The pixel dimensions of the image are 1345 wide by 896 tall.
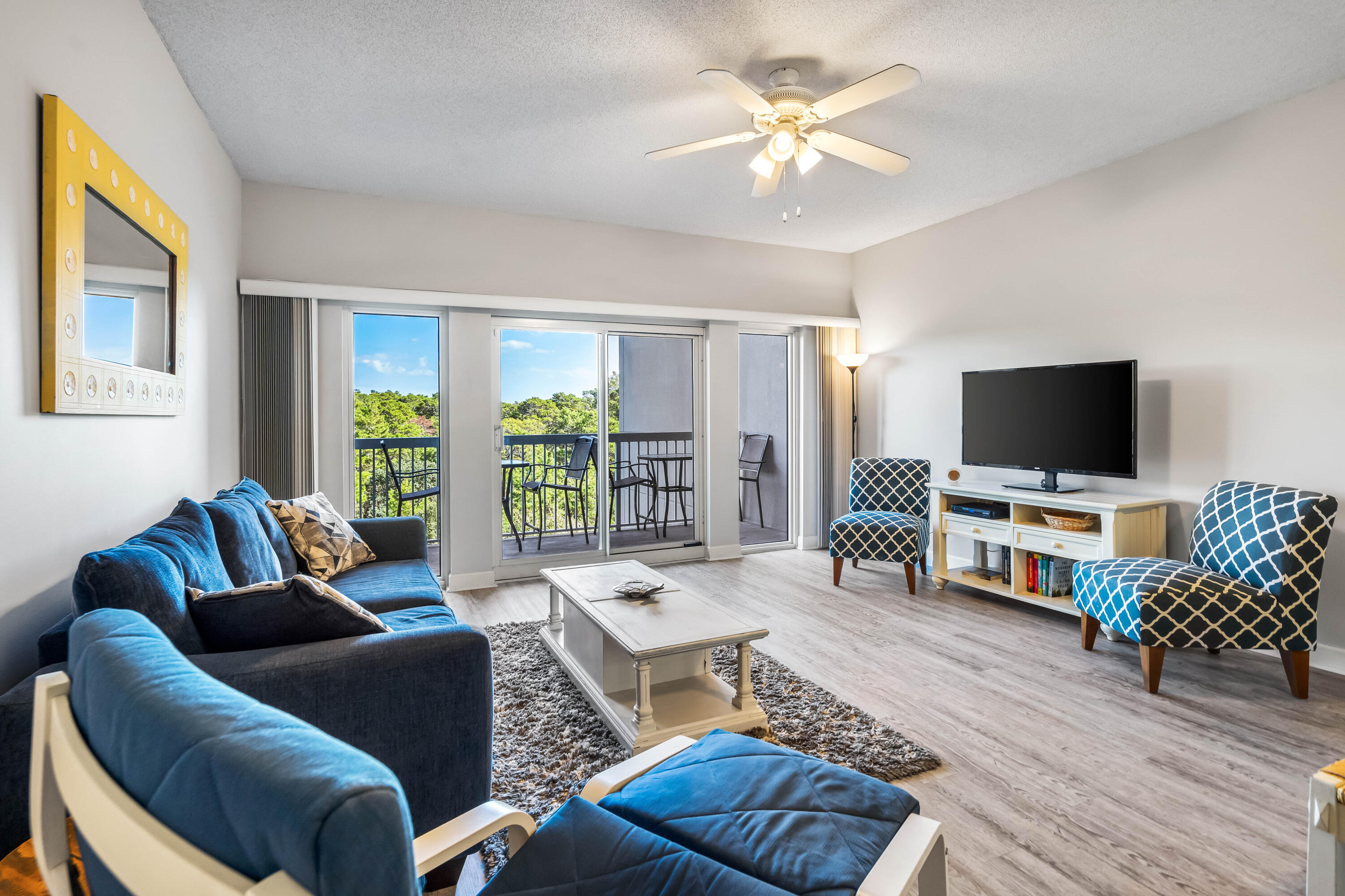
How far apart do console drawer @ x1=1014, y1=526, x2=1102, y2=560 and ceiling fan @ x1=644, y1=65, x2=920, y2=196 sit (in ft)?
7.16

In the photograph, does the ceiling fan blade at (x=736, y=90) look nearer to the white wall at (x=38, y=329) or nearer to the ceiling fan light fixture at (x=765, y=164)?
the ceiling fan light fixture at (x=765, y=164)

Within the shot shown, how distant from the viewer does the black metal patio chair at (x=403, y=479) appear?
460 cm

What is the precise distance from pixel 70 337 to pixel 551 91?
2085 millimetres

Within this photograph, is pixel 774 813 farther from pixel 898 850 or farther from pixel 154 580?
pixel 154 580

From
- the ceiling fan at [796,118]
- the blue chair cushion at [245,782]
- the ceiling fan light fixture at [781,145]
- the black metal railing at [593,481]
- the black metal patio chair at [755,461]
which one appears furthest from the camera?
the black metal patio chair at [755,461]

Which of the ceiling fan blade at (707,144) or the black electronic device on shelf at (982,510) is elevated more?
the ceiling fan blade at (707,144)

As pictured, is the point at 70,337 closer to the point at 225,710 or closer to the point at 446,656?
the point at 446,656

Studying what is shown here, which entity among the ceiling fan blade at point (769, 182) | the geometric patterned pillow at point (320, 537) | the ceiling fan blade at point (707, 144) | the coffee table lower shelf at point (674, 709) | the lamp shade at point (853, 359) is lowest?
the coffee table lower shelf at point (674, 709)

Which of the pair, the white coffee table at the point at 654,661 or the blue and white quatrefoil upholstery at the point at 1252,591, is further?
the blue and white quatrefoil upholstery at the point at 1252,591

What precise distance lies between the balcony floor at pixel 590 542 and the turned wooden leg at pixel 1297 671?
3609 mm

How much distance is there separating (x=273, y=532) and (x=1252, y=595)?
13.2 ft

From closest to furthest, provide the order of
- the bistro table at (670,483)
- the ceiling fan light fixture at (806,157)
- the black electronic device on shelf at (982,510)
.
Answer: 1. the ceiling fan light fixture at (806,157)
2. the black electronic device on shelf at (982,510)
3. the bistro table at (670,483)

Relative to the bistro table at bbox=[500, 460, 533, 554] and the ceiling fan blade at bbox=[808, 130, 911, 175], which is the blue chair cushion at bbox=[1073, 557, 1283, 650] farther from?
the bistro table at bbox=[500, 460, 533, 554]

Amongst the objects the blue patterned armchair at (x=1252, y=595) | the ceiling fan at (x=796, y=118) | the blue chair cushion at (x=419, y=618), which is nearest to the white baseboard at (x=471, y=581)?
the blue chair cushion at (x=419, y=618)
